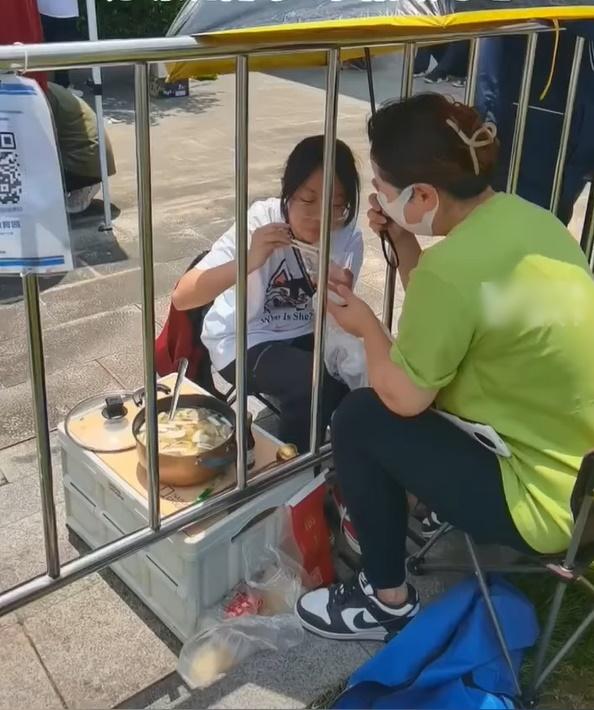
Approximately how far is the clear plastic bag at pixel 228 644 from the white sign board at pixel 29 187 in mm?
1098

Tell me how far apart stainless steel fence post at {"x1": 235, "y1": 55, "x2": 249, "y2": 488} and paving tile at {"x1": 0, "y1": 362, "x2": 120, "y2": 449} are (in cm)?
139

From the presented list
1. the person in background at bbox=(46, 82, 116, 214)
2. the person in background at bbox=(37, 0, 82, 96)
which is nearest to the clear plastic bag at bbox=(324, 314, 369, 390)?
the person in background at bbox=(37, 0, 82, 96)

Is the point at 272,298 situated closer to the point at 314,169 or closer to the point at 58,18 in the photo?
the point at 314,169

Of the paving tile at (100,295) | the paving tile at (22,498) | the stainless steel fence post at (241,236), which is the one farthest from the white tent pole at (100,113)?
the stainless steel fence post at (241,236)

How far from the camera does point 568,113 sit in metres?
2.74

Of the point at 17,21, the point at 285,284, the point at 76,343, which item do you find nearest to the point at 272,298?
the point at 285,284

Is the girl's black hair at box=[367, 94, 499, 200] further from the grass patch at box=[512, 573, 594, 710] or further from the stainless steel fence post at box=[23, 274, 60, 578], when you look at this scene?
the grass patch at box=[512, 573, 594, 710]

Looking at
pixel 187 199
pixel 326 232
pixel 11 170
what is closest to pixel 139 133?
pixel 11 170

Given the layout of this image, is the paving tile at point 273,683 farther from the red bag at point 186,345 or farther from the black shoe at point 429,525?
the red bag at point 186,345

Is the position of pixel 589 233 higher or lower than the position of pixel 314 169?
lower

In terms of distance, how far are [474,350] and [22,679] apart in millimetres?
1443

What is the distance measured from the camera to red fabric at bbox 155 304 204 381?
279 cm

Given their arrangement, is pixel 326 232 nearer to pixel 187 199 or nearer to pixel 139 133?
pixel 139 133

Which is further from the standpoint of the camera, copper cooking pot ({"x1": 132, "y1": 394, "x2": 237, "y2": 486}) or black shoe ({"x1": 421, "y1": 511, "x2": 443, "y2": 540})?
black shoe ({"x1": 421, "y1": 511, "x2": 443, "y2": 540})
